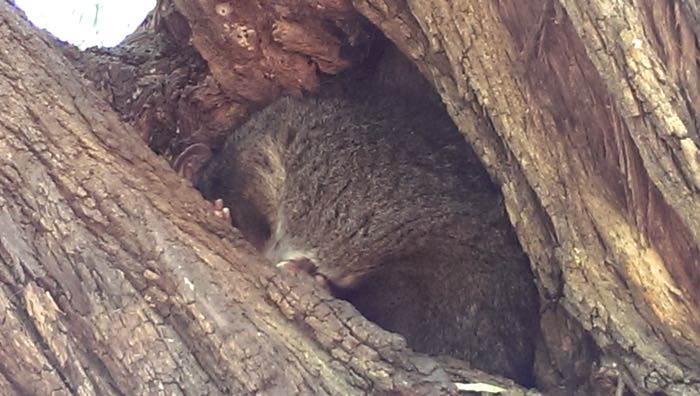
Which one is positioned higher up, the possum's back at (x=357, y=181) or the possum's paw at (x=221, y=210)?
the possum's back at (x=357, y=181)

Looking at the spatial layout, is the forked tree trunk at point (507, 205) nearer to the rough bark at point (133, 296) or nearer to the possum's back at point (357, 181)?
the rough bark at point (133, 296)

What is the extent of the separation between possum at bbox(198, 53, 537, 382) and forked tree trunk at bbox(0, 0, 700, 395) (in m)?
0.30

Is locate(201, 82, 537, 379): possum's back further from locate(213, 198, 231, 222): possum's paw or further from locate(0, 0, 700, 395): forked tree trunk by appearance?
locate(0, 0, 700, 395): forked tree trunk

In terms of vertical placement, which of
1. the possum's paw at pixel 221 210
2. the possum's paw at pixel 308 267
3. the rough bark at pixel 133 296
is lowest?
the rough bark at pixel 133 296

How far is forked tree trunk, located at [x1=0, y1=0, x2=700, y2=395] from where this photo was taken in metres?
1.74

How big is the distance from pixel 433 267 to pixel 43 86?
1.10 metres

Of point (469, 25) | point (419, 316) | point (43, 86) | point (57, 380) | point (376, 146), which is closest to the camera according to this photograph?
point (57, 380)

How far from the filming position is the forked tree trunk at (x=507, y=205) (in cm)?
174

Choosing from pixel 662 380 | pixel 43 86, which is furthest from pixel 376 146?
pixel 662 380

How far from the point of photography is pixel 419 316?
2.57 meters

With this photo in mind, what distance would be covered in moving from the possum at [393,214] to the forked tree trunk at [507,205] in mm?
305

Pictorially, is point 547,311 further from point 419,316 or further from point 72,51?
point 72,51

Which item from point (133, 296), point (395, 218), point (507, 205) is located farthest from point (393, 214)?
point (133, 296)

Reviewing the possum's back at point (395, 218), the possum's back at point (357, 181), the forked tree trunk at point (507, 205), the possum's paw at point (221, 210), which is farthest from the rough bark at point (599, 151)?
the possum's paw at point (221, 210)
